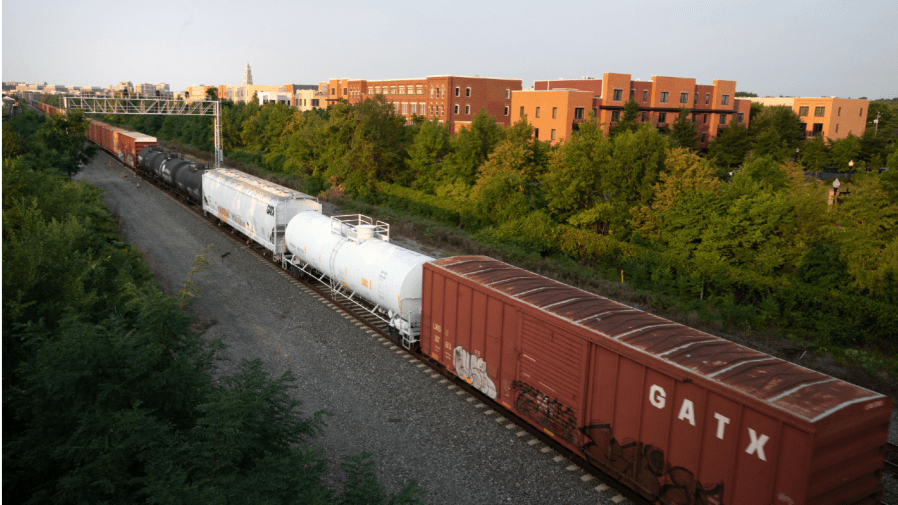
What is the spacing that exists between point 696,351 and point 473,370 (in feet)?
18.5

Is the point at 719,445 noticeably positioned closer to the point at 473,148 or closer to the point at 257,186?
the point at 257,186

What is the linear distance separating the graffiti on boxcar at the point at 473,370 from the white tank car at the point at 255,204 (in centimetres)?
1288

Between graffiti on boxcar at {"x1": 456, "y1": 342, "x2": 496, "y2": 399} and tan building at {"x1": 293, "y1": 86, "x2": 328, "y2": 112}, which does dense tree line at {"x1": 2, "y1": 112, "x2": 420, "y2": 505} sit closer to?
graffiti on boxcar at {"x1": 456, "y1": 342, "x2": 496, "y2": 399}

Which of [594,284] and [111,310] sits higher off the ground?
[111,310]

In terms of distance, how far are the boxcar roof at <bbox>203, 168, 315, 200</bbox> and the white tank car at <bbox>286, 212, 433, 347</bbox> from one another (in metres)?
2.23

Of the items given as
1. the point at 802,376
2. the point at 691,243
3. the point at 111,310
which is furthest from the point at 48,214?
the point at 691,243

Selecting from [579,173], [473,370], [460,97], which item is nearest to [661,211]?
[579,173]

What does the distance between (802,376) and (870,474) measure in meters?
A: 1.58

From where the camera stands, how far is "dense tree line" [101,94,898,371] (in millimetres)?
20688

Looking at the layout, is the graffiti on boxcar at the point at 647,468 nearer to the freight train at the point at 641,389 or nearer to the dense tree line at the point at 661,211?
the freight train at the point at 641,389

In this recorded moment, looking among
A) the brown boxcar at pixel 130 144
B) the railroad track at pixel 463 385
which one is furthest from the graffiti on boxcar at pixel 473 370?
the brown boxcar at pixel 130 144

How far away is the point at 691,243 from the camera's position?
2583 cm

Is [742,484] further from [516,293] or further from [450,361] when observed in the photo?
[450,361]

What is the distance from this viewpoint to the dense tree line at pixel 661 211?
20.7 metres
